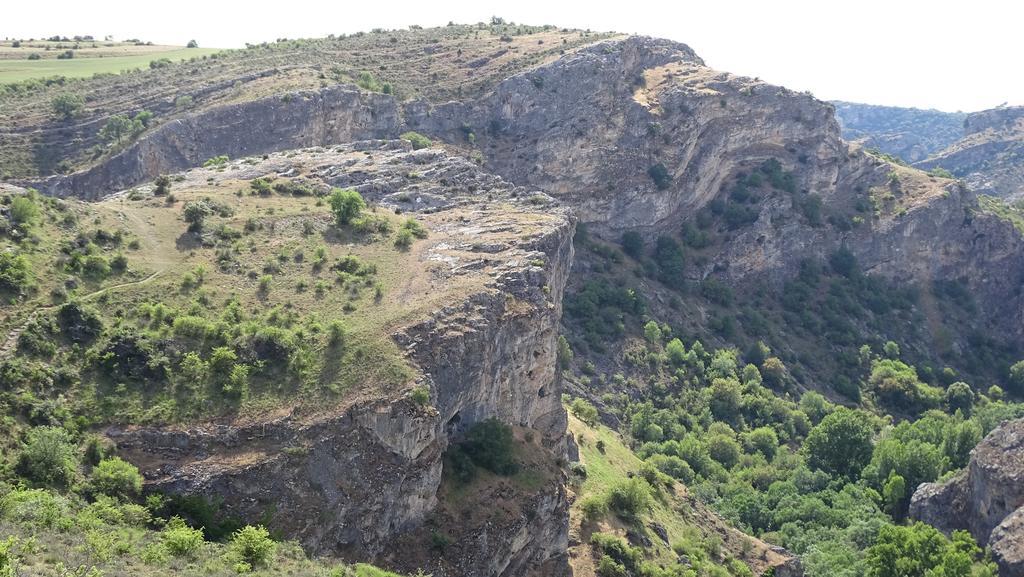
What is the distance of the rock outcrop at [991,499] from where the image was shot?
2334 inches

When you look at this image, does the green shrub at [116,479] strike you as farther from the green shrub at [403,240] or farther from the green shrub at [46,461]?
the green shrub at [403,240]

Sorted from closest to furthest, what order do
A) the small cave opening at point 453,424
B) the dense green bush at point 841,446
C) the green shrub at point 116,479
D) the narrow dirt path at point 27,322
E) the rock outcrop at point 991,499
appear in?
the green shrub at point 116,479
the narrow dirt path at point 27,322
the small cave opening at point 453,424
the rock outcrop at point 991,499
the dense green bush at point 841,446

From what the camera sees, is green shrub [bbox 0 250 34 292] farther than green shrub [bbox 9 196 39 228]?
No

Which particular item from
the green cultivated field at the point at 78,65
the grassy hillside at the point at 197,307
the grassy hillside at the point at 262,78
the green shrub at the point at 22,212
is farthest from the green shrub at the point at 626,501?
the green cultivated field at the point at 78,65

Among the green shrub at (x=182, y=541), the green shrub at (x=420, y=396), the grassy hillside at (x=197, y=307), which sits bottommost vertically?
the green shrub at (x=182, y=541)

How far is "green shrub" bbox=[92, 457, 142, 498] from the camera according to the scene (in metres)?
34.8

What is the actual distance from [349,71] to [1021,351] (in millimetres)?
104920

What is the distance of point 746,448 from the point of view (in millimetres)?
87062

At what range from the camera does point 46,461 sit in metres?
34.1

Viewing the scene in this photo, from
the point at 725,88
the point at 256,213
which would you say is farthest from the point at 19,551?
the point at 725,88

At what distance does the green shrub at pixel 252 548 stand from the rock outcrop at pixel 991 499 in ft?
169

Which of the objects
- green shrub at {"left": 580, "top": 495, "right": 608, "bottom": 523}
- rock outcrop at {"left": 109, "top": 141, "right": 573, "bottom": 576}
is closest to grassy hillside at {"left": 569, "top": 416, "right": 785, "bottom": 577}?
green shrub at {"left": 580, "top": 495, "right": 608, "bottom": 523}

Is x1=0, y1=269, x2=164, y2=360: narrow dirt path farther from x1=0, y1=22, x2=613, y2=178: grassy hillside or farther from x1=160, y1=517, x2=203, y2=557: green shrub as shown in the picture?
x1=0, y1=22, x2=613, y2=178: grassy hillside

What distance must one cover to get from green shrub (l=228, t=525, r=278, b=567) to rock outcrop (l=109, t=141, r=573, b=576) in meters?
2.41
